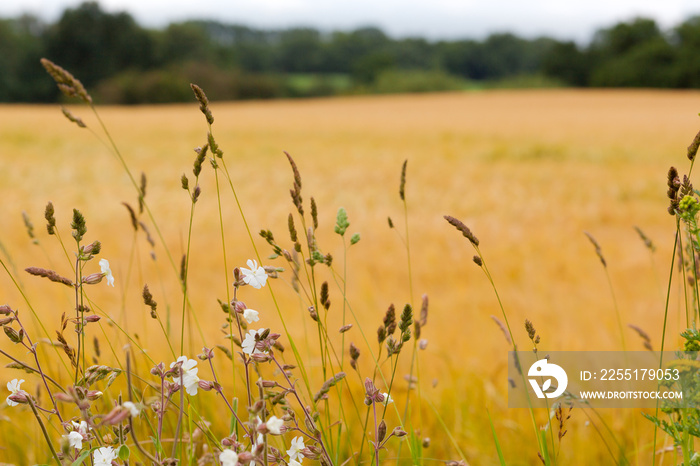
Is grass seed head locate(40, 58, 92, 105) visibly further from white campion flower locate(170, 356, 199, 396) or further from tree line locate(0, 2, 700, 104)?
tree line locate(0, 2, 700, 104)

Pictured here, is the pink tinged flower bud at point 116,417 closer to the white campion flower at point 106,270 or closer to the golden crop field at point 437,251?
the white campion flower at point 106,270

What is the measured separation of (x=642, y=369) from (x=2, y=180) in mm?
6066

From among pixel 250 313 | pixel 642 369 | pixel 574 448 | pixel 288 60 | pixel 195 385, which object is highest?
pixel 288 60

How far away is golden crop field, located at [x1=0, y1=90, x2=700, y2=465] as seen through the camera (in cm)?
180

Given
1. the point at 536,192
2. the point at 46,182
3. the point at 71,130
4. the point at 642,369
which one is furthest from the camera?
the point at 71,130

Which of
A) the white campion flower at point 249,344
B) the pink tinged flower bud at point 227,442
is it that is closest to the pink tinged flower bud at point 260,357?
the white campion flower at point 249,344

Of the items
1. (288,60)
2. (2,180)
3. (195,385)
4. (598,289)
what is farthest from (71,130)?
(288,60)

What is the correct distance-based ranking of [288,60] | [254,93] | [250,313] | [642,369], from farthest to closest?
[288,60] < [254,93] < [642,369] < [250,313]

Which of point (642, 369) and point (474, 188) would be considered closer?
point (642, 369)

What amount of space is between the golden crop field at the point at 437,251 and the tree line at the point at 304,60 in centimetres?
4348

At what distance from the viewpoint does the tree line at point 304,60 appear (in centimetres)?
4766

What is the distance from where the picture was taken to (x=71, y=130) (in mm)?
12812

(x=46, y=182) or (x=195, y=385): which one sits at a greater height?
(x=195, y=385)

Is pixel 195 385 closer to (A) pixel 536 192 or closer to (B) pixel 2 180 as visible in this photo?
(A) pixel 536 192
